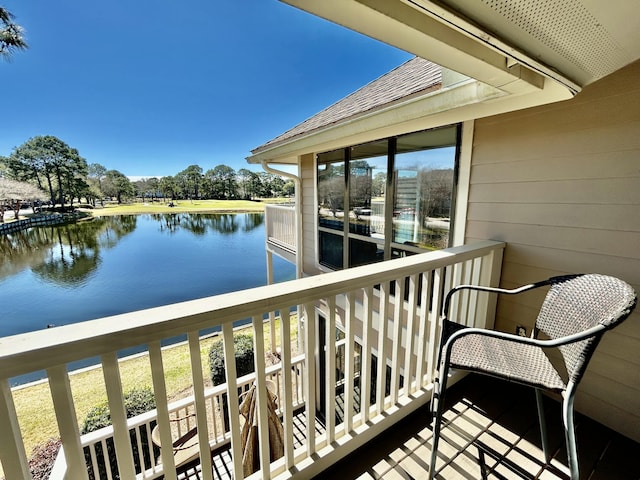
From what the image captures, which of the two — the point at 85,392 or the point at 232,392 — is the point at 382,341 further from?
the point at 85,392

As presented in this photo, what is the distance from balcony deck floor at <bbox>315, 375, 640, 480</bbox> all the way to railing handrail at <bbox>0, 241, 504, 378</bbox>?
1.03m

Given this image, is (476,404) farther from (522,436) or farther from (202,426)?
(202,426)

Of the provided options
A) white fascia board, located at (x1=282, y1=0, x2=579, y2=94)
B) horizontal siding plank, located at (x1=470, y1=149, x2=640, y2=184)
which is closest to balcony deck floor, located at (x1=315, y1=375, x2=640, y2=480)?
horizontal siding plank, located at (x1=470, y1=149, x2=640, y2=184)

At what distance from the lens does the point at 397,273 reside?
4.84ft

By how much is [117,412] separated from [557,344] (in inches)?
62.4

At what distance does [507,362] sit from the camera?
1.34 m

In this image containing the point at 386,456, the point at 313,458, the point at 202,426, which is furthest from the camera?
the point at 386,456

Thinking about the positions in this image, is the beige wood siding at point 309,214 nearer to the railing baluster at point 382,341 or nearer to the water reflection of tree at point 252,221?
the railing baluster at point 382,341

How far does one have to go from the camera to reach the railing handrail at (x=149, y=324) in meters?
0.68

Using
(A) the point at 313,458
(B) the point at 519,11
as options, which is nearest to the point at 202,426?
(A) the point at 313,458

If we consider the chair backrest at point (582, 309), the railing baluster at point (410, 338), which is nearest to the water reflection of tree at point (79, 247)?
the railing baluster at point (410, 338)

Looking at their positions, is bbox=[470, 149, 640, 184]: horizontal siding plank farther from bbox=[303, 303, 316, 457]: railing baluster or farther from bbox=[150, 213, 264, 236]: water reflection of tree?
bbox=[150, 213, 264, 236]: water reflection of tree

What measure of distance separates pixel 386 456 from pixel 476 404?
0.83 m

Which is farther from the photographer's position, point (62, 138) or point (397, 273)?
point (62, 138)
